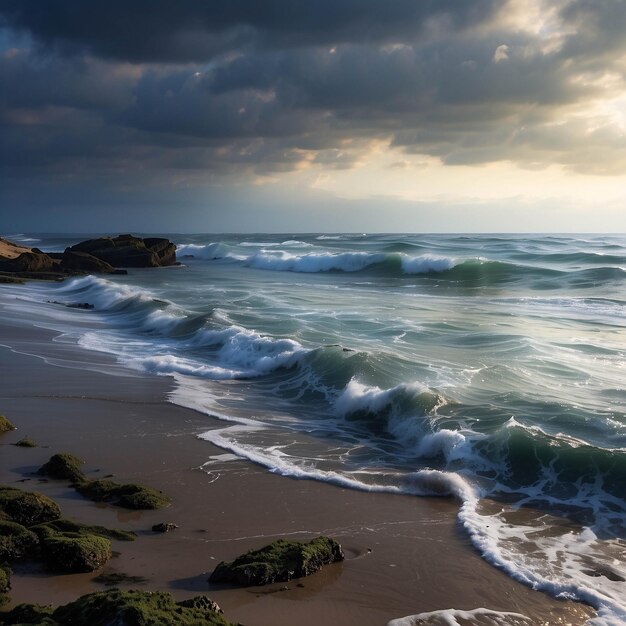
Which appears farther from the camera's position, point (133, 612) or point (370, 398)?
point (370, 398)

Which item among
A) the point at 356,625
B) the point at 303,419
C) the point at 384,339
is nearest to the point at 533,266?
the point at 384,339

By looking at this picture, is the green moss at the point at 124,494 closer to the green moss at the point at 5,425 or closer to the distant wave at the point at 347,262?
the green moss at the point at 5,425

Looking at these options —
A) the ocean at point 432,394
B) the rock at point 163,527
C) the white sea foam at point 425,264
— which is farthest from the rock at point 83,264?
the rock at point 163,527

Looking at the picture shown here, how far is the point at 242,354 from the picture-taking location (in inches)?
615

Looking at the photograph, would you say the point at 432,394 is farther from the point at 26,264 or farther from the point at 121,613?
the point at 26,264

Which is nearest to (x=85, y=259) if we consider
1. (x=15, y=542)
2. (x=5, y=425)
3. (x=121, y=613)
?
(x=5, y=425)

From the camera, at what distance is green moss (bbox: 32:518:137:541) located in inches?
228

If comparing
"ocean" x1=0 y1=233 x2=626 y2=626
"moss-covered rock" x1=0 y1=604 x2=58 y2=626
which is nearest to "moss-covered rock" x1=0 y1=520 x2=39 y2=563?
"moss-covered rock" x1=0 y1=604 x2=58 y2=626

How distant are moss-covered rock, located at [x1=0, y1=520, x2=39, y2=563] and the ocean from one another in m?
3.19

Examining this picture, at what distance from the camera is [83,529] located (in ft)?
19.3

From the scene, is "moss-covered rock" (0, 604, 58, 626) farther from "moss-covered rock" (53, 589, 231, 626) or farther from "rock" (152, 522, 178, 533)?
"rock" (152, 522, 178, 533)

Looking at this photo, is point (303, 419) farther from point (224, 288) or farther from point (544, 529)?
point (224, 288)

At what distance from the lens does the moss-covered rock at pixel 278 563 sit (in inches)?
206

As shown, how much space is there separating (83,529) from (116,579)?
2.95ft
